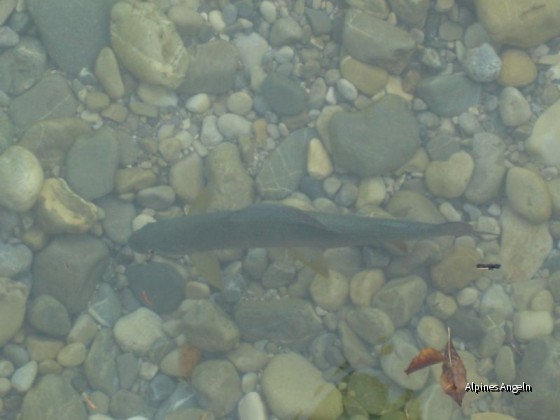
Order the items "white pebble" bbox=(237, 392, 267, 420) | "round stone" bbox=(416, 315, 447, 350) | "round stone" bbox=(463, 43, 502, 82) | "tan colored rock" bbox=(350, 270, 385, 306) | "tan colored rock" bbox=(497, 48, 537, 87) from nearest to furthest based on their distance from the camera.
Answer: "white pebble" bbox=(237, 392, 267, 420)
"round stone" bbox=(416, 315, 447, 350)
"tan colored rock" bbox=(350, 270, 385, 306)
"round stone" bbox=(463, 43, 502, 82)
"tan colored rock" bbox=(497, 48, 537, 87)

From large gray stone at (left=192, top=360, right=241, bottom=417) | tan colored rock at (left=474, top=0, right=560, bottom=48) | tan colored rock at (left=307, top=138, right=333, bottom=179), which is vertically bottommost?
large gray stone at (left=192, top=360, right=241, bottom=417)

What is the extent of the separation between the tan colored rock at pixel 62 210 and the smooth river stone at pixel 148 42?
137 centimetres

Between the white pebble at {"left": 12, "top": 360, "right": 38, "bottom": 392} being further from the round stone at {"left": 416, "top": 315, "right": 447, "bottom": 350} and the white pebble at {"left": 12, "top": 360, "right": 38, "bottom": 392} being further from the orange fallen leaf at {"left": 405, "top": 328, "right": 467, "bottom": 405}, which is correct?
the round stone at {"left": 416, "top": 315, "right": 447, "bottom": 350}

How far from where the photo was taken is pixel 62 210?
5.65m

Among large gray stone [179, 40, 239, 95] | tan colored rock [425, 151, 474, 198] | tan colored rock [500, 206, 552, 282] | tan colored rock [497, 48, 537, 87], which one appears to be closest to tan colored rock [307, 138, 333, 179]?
tan colored rock [425, 151, 474, 198]

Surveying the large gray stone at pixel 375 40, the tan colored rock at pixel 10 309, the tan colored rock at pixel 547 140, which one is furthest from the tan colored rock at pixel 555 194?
the tan colored rock at pixel 10 309

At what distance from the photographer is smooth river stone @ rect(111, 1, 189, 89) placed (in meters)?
6.00

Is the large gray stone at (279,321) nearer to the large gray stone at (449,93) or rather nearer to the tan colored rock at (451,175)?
the tan colored rock at (451,175)

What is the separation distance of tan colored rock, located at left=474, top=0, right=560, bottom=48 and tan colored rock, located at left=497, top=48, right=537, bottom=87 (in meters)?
0.15

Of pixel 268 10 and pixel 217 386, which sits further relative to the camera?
pixel 268 10

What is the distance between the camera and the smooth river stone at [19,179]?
5574 millimetres

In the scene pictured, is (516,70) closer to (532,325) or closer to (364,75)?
(364,75)

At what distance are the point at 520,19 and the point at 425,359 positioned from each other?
11.3 ft

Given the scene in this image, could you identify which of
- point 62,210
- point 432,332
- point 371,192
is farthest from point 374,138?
point 62,210
